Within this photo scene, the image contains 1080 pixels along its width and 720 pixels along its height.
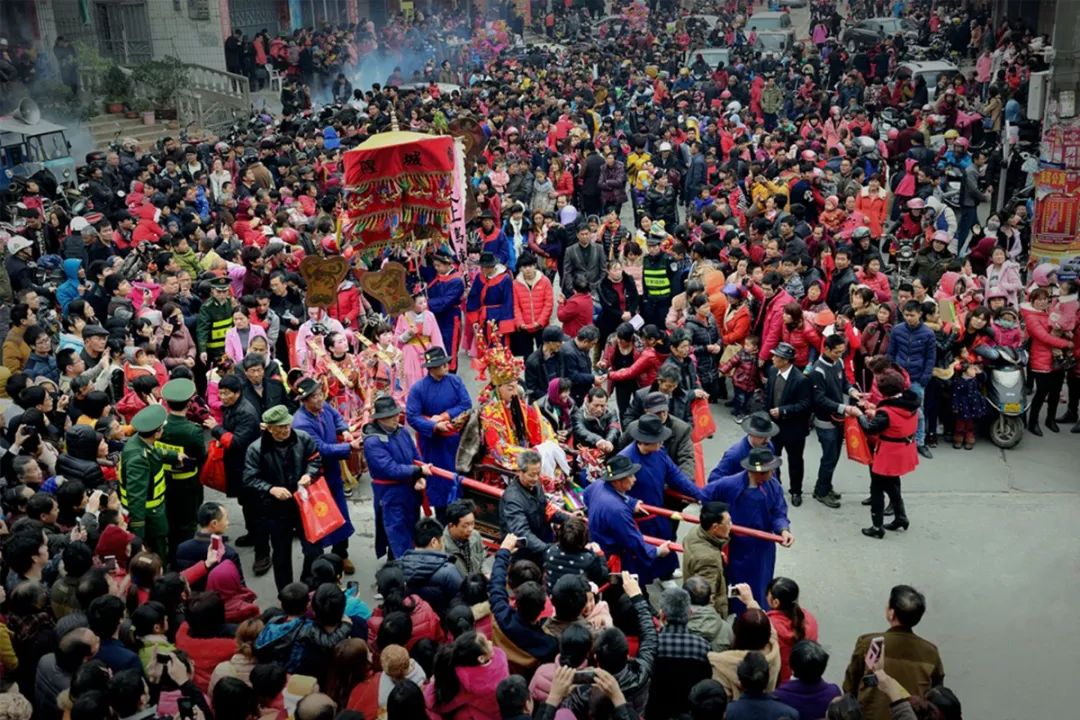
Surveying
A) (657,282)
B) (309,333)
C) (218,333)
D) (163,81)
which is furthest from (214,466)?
(163,81)

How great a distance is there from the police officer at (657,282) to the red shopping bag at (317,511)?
5020 millimetres

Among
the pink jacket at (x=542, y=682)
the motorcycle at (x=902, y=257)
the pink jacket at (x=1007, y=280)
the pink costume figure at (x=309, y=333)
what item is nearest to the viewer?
the pink jacket at (x=542, y=682)

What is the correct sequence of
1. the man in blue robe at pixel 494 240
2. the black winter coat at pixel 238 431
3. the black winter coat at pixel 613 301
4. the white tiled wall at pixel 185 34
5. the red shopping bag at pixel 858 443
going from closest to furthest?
the black winter coat at pixel 238 431 < the red shopping bag at pixel 858 443 < the black winter coat at pixel 613 301 < the man in blue robe at pixel 494 240 < the white tiled wall at pixel 185 34

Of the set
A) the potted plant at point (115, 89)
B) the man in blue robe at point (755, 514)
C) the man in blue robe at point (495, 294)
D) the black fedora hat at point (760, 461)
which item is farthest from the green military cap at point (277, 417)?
the potted plant at point (115, 89)

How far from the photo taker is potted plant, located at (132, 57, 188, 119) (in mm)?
24781

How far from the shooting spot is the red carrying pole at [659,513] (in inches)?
282

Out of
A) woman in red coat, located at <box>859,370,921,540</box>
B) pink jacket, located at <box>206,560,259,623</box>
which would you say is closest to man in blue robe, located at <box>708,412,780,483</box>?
woman in red coat, located at <box>859,370,921,540</box>

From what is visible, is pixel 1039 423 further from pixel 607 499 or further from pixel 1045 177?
pixel 607 499

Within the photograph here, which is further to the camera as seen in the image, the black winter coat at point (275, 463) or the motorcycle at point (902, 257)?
the motorcycle at point (902, 257)

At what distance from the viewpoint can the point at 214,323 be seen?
11.1 m

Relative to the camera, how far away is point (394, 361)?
33.8ft

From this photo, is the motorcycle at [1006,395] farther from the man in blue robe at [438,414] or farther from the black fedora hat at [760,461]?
the man in blue robe at [438,414]

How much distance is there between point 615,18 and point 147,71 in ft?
72.2

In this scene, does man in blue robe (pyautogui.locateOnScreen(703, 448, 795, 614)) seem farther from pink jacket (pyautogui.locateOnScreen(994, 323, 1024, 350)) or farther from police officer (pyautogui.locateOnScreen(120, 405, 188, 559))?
pink jacket (pyautogui.locateOnScreen(994, 323, 1024, 350))
